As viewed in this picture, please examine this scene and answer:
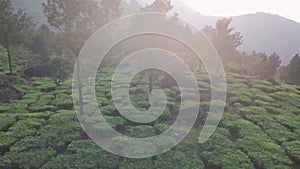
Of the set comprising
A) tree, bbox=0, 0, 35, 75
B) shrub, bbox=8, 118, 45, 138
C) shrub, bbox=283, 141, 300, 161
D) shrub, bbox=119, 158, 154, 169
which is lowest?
shrub, bbox=283, 141, 300, 161

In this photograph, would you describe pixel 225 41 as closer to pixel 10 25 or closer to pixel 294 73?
pixel 294 73

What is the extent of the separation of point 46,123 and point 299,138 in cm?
1952

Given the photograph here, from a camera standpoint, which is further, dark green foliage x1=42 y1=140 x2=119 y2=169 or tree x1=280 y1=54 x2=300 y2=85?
tree x1=280 y1=54 x2=300 y2=85

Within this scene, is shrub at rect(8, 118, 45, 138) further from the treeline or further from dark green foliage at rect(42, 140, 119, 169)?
the treeline

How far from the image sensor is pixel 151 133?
19922 mm

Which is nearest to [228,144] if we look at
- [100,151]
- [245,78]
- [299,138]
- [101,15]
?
[299,138]

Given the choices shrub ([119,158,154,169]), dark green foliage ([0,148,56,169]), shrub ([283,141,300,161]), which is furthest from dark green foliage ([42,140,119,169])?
shrub ([283,141,300,161])

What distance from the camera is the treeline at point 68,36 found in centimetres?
2200

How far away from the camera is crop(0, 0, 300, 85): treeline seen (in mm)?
22000

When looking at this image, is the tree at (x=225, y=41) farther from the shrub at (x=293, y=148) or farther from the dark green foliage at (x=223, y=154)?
the dark green foliage at (x=223, y=154)

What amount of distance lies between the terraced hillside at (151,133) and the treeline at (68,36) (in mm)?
4671


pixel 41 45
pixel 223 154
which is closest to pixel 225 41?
pixel 223 154

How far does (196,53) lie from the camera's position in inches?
1772

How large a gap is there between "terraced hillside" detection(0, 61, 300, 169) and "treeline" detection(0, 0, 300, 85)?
15.3ft
